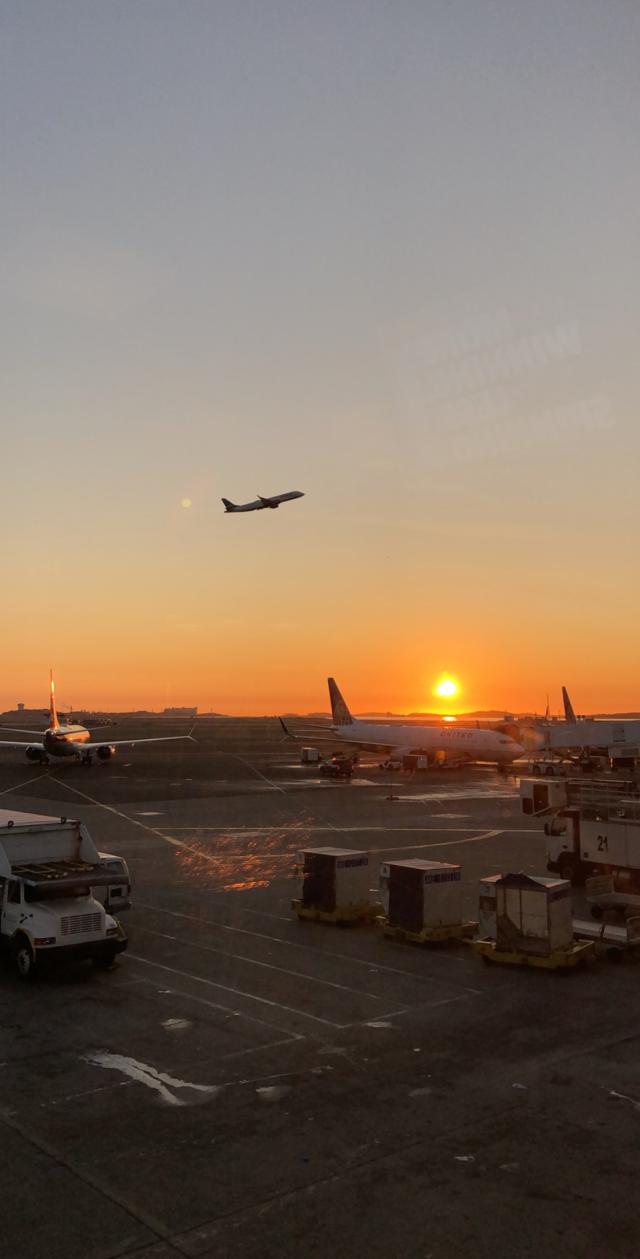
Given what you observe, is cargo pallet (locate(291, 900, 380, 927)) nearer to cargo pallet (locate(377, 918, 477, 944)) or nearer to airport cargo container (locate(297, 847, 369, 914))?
airport cargo container (locate(297, 847, 369, 914))

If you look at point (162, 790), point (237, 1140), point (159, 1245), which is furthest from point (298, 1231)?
point (162, 790)

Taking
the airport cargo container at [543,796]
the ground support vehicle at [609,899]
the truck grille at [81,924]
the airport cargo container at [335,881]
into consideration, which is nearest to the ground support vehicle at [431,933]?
the airport cargo container at [335,881]

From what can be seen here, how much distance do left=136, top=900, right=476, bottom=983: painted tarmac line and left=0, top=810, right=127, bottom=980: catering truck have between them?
4326 millimetres

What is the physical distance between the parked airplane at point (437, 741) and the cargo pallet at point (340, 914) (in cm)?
6107

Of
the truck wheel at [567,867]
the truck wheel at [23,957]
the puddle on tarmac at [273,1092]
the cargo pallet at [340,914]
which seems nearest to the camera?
the puddle on tarmac at [273,1092]

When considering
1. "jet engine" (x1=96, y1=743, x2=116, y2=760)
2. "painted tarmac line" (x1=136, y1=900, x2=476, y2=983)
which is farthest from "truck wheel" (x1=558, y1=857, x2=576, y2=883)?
"jet engine" (x1=96, y1=743, x2=116, y2=760)

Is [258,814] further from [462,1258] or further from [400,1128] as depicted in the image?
[462,1258]

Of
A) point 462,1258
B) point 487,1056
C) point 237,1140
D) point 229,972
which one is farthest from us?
point 229,972

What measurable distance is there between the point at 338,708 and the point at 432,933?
80.7 metres

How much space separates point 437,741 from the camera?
294 ft

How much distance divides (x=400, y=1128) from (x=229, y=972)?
337 inches

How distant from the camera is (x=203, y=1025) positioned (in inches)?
664

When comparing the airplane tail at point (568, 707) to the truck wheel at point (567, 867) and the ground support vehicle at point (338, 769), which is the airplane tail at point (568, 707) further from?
the truck wheel at point (567, 867)

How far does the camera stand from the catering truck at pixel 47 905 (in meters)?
19.3
